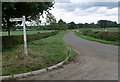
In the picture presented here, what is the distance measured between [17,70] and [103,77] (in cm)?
333

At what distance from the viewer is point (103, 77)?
865 centimetres

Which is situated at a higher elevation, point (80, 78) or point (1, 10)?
point (1, 10)

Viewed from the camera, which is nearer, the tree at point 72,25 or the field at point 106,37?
the field at point 106,37

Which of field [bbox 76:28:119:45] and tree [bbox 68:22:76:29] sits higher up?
field [bbox 76:28:119:45]

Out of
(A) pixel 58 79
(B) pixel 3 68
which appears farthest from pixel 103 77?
(B) pixel 3 68

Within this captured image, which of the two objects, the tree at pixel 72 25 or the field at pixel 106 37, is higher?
the field at pixel 106 37

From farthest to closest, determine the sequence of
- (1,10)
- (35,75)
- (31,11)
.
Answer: (31,11) → (1,10) → (35,75)

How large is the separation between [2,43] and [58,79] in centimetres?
972

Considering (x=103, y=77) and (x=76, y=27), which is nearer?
(x=103, y=77)

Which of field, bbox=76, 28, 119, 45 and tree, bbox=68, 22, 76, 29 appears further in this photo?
tree, bbox=68, 22, 76, 29

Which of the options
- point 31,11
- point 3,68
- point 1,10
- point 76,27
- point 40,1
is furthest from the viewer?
point 76,27

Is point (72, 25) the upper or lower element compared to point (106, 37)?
lower

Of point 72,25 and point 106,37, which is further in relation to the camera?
point 72,25

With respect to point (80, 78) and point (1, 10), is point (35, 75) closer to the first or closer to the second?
point (80, 78)
